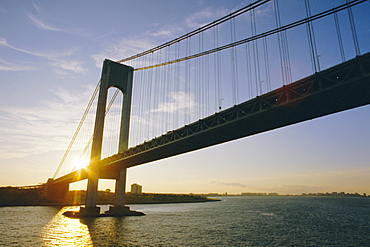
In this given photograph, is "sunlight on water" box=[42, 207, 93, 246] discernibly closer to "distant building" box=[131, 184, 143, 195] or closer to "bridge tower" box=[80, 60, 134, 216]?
"bridge tower" box=[80, 60, 134, 216]

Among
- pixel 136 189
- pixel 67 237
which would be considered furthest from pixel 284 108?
pixel 136 189

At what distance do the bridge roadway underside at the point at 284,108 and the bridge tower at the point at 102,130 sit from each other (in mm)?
10999

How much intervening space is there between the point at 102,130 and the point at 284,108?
2935 centimetres

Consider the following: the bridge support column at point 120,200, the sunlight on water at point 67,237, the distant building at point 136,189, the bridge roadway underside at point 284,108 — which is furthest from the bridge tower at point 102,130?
the distant building at point 136,189

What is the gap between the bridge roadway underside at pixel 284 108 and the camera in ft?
55.1

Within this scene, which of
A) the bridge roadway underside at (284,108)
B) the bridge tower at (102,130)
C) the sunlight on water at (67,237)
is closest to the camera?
the bridge roadway underside at (284,108)

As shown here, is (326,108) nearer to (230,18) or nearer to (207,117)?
(207,117)

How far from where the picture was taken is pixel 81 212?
3906cm

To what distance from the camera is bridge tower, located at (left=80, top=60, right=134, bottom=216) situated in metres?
39.5

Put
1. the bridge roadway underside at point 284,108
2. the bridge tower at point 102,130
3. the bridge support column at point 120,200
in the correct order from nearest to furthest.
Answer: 1. the bridge roadway underside at point 284,108
2. the bridge tower at point 102,130
3. the bridge support column at point 120,200

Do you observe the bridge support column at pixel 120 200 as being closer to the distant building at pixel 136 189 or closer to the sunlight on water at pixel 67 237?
the sunlight on water at pixel 67 237

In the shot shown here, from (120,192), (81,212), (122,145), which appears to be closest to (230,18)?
(122,145)

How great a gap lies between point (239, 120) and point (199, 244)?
1079 centimetres

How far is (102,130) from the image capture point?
4169 cm
